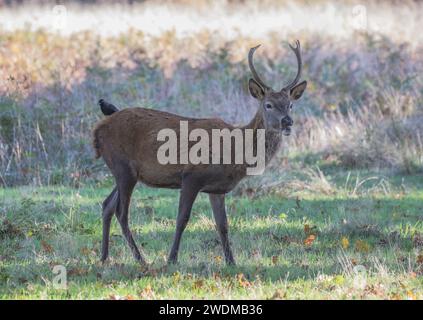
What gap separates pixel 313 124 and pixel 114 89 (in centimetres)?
379

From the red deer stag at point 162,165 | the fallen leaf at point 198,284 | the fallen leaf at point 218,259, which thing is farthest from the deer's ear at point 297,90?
the fallen leaf at point 198,284

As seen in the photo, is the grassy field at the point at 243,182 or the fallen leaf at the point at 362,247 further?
the fallen leaf at the point at 362,247

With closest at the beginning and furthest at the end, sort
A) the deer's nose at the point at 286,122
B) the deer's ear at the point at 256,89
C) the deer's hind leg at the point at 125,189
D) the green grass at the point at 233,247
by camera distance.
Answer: the green grass at the point at 233,247 < the deer's nose at the point at 286,122 < the deer's hind leg at the point at 125,189 < the deer's ear at the point at 256,89

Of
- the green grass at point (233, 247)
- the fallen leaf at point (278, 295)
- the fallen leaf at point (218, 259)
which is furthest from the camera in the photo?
the fallen leaf at point (218, 259)

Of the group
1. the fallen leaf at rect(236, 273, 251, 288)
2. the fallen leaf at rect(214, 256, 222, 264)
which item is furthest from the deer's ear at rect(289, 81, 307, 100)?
the fallen leaf at rect(236, 273, 251, 288)

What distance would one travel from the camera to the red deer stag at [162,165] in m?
9.44

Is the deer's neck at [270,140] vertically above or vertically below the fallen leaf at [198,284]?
above

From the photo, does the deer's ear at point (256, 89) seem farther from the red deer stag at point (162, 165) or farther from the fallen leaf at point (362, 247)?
the fallen leaf at point (362, 247)

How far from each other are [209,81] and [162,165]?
1032 cm

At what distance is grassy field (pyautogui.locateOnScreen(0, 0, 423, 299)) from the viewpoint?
8508 millimetres

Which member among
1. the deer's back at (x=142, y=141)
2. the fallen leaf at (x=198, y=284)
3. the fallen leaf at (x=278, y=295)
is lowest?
the fallen leaf at (x=198, y=284)

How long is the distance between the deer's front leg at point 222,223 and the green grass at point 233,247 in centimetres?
11

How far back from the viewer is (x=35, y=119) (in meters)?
15.0

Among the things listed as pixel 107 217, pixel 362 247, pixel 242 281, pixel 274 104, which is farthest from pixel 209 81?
pixel 242 281
